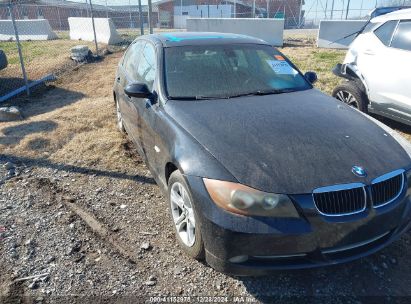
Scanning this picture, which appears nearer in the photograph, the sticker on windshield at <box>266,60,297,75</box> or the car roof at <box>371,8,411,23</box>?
the sticker on windshield at <box>266,60,297,75</box>

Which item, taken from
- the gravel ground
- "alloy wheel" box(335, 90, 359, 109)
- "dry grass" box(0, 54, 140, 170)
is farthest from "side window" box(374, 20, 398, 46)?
"dry grass" box(0, 54, 140, 170)

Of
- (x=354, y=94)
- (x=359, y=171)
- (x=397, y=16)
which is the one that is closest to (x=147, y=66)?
(x=359, y=171)

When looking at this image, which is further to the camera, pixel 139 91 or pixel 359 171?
pixel 139 91

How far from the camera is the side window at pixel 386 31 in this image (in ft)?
16.9

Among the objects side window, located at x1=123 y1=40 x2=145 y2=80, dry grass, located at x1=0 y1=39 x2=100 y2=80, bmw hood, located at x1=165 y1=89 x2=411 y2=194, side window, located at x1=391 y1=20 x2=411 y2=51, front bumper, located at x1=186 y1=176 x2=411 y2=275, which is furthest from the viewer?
dry grass, located at x1=0 y1=39 x2=100 y2=80

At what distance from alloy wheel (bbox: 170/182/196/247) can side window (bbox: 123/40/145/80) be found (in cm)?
196

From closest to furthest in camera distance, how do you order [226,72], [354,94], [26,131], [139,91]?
[139,91] < [226,72] < [354,94] < [26,131]

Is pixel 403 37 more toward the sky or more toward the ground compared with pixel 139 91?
more toward the sky

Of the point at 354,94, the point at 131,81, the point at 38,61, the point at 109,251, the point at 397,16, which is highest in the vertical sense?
the point at 397,16

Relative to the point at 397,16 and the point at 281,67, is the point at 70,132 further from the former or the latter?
the point at 397,16

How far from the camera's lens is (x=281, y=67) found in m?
3.93

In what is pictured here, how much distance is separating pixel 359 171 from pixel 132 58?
11.0 ft

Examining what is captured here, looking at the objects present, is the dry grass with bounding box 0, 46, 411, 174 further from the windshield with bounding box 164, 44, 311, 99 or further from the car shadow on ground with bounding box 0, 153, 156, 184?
the windshield with bounding box 164, 44, 311, 99

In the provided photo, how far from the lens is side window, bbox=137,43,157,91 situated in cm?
368
